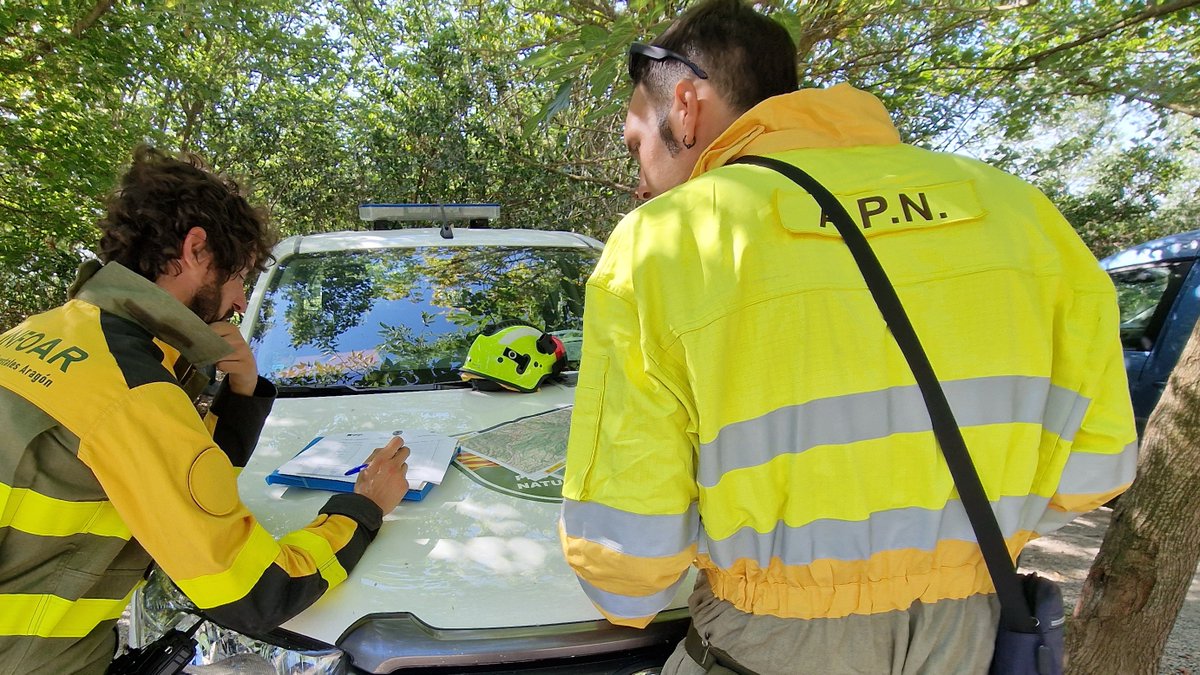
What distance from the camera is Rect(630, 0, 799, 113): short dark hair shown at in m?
1.25

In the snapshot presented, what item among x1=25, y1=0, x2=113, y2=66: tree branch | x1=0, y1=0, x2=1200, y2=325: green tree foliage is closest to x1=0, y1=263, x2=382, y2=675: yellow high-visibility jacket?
x1=0, y1=0, x2=1200, y2=325: green tree foliage

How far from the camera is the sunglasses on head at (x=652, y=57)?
1.26 metres

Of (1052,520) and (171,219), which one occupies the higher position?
(171,219)

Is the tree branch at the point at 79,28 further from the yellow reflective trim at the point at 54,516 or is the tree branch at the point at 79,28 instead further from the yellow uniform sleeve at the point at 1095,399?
the yellow uniform sleeve at the point at 1095,399

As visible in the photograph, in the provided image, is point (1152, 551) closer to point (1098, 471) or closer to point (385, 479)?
point (1098, 471)

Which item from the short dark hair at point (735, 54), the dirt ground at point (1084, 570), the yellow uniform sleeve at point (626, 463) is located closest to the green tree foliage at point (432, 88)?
the short dark hair at point (735, 54)

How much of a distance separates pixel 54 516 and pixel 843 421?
4.97ft

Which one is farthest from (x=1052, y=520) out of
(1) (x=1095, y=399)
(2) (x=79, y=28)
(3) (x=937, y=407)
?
(2) (x=79, y=28)

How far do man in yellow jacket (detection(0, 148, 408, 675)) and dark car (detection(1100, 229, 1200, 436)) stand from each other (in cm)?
497

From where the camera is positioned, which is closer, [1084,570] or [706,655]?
[706,655]

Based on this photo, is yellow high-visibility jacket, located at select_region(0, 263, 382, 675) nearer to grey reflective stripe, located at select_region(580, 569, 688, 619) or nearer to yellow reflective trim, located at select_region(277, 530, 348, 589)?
yellow reflective trim, located at select_region(277, 530, 348, 589)

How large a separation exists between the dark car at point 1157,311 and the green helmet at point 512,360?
3842 millimetres

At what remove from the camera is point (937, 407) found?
0.97m

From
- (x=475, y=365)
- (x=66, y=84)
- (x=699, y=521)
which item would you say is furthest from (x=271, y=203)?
(x=699, y=521)
